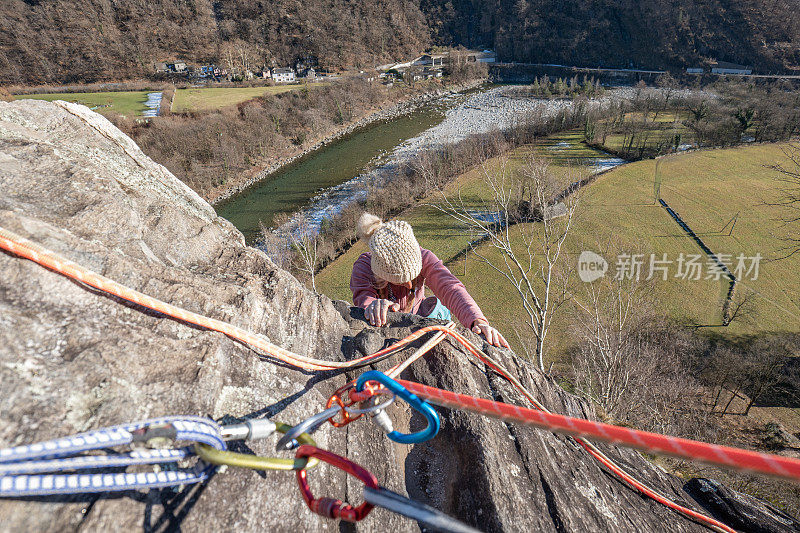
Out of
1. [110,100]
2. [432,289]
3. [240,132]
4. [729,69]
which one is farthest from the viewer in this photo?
[729,69]

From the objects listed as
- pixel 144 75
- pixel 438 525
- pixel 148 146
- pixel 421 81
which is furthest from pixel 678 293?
pixel 144 75

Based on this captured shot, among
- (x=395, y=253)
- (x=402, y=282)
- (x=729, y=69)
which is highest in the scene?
(x=395, y=253)

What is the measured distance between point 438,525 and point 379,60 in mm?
104726

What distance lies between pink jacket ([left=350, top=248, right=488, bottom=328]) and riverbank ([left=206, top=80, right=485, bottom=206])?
34.8 m

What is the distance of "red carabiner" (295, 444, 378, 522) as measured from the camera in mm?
1323

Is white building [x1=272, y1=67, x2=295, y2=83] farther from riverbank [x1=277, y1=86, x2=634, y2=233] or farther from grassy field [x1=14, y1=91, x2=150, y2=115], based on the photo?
riverbank [x1=277, y1=86, x2=634, y2=233]

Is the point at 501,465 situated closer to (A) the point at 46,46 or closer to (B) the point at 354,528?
(B) the point at 354,528

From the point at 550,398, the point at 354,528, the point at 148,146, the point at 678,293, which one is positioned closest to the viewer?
the point at 354,528

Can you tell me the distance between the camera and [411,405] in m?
1.83

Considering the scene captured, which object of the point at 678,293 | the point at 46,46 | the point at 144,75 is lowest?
the point at 678,293

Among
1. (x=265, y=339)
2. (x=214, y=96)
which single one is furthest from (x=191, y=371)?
(x=214, y=96)

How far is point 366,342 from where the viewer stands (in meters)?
3.16

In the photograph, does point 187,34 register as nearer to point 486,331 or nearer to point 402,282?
point 402,282

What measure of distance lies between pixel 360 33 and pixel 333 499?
111038 mm
